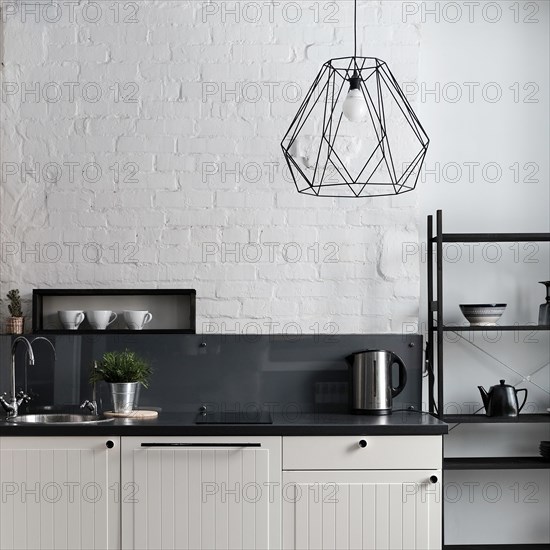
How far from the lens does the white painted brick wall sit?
12.4 feet

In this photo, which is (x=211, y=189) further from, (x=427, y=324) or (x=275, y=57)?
(x=427, y=324)

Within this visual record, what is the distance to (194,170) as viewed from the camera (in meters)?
3.81

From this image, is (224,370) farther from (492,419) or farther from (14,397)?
(492,419)

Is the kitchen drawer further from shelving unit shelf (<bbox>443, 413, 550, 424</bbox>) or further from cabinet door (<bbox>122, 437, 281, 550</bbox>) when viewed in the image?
shelving unit shelf (<bbox>443, 413, 550, 424</bbox>)

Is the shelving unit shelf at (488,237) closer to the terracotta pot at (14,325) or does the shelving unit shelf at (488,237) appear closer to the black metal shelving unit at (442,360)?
the black metal shelving unit at (442,360)

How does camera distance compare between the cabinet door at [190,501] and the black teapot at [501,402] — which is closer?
the cabinet door at [190,501]

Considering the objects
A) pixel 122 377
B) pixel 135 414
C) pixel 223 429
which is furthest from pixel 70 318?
pixel 223 429

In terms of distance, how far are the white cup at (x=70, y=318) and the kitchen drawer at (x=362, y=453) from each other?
1100 millimetres

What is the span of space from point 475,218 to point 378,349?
0.78m

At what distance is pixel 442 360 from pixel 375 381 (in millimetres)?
303

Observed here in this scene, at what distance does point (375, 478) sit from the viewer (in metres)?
3.22

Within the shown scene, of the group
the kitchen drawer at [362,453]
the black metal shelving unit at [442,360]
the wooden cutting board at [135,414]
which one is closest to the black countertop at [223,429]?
the kitchen drawer at [362,453]

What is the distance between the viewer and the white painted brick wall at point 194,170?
149 inches

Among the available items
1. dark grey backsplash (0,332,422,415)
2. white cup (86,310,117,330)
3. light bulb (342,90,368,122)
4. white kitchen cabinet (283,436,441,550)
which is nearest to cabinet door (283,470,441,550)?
white kitchen cabinet (283,436,441,550)
